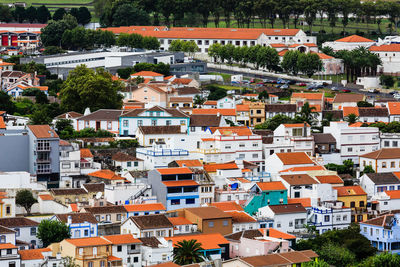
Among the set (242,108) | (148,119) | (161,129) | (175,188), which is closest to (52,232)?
(175,188)

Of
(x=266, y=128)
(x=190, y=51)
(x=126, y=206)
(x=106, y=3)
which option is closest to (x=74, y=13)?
(x=106, y=3)

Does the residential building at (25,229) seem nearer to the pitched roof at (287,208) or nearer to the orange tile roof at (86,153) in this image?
the orange tile roof at (86,153)

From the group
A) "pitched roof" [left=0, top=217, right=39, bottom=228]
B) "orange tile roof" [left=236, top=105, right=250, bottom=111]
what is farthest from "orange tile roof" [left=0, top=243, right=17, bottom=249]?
"orange tile roof" [left=236, top=105, right=250, bottom=111]

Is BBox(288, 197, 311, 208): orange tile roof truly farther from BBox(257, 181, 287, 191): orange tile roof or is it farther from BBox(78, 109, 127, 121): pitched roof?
BBox(78, 109, 127, 121): pitched roof

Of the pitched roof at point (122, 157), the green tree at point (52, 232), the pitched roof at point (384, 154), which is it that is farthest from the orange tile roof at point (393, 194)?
the green tree at point (52, 232)

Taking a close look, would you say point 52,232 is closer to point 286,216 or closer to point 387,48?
point 286,216
